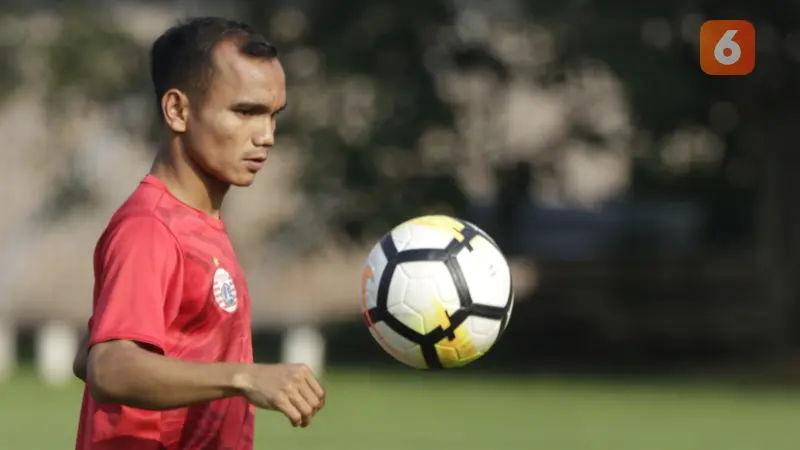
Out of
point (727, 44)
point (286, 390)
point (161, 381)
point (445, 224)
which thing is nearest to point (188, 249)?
point (161, 381)

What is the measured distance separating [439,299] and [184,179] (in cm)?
127

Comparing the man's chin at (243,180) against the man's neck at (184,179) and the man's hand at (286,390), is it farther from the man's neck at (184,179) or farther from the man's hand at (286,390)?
the man's hand at (286,390)

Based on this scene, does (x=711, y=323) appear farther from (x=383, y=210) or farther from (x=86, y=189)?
(x=86, y=189)

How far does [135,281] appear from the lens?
438 centimetres

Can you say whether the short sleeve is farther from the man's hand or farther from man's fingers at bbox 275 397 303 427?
man's fingers at bbox 275 397 303 427

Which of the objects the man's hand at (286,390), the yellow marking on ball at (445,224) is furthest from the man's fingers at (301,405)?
the yellow marking on ball at (445,224)

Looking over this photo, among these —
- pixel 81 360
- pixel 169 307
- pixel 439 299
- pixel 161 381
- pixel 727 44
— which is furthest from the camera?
pixel 727 44

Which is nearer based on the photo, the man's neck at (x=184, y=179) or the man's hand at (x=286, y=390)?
the man's hand at (x=286, y=390)

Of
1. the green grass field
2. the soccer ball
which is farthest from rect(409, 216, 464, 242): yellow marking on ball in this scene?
the green grass field

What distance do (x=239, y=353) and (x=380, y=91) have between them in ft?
64.5

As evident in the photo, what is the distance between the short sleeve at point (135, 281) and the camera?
4320mm

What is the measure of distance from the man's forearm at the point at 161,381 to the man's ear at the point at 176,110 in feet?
3.01

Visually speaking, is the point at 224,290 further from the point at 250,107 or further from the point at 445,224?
the point at 445,224

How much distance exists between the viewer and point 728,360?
25969 mm
